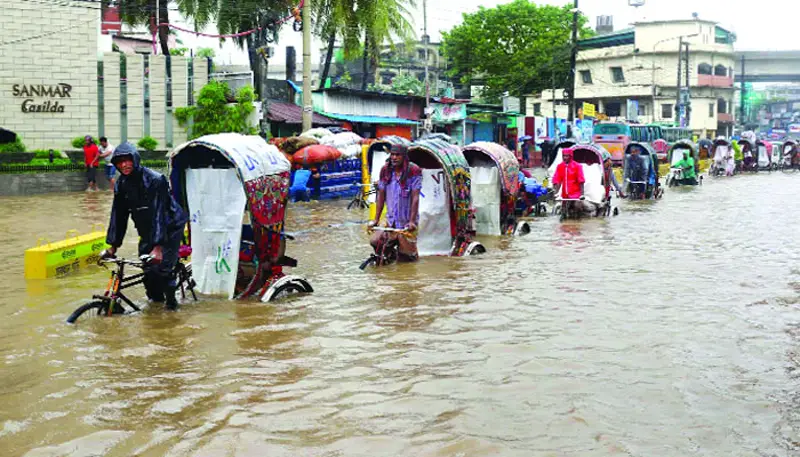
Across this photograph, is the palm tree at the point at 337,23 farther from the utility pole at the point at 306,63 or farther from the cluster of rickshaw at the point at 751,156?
the cluster of rickshaw at the point at 751,156

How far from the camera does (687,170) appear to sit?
3100 cm

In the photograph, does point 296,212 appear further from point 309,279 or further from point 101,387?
point 101,387

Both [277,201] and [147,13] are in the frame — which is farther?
[147,13]

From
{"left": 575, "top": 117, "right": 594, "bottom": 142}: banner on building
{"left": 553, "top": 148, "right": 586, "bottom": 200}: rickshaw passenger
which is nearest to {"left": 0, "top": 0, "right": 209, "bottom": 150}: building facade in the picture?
{"left": 553, "top": 148, "right": 586, "bottom": 200}: rickshaw passenger

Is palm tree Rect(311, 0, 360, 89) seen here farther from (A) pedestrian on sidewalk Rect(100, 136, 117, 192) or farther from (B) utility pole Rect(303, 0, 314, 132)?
(A) pedestrian on sidewalk Rect(100, 136, 117, 192)

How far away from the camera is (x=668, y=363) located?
697 centimetres

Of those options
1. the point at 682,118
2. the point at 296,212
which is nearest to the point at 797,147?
the point at 682,118

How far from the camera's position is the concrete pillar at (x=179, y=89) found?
91.9ft

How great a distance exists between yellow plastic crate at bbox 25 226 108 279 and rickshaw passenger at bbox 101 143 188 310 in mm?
2841

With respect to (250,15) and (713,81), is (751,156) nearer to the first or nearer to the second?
(250,15)

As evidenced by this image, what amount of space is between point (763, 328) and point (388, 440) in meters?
4.57

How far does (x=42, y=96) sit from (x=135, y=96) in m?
2.60

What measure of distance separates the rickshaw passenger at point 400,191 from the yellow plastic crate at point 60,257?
368 centimetres

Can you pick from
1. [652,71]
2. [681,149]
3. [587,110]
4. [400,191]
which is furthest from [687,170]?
[652,71]
